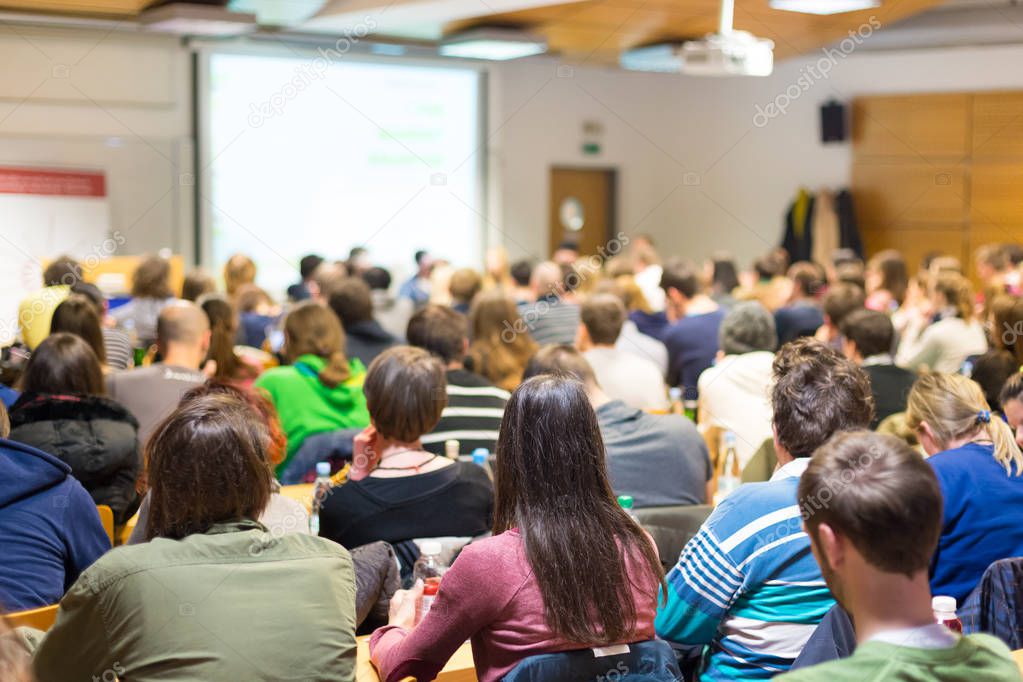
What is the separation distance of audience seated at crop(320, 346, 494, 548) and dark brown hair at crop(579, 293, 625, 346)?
6.19ft

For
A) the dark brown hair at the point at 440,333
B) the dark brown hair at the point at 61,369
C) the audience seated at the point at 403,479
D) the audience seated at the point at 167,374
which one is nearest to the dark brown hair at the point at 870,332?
the dark brown hair at the point at 440,333

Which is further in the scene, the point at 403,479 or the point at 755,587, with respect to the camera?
the point at 403,479

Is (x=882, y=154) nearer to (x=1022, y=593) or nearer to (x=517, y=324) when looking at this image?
(x=517, y=324)

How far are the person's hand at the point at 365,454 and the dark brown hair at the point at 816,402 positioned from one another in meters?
1.20

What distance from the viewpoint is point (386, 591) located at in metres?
2.66

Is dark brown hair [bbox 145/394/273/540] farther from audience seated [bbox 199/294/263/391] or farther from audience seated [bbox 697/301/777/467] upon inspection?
audience seated [bbox 697/301/777/467]

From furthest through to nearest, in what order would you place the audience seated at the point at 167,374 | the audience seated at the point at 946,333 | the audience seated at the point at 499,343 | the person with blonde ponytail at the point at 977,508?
1. the audience seated at the point at 946,333
2. the audience seated at the point at 499,343
3. the audience seated at the point at 167,374
4. the person with blonde ponytail at the point at 977,508

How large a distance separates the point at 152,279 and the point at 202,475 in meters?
5.08

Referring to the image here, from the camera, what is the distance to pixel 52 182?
9.22 m

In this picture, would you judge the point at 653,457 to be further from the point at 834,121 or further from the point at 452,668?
the point at 834,121

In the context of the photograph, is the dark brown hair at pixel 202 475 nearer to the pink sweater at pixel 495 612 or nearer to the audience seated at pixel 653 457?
the pink sweater at pixel 495 612

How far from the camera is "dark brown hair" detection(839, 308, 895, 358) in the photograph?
4711 mm

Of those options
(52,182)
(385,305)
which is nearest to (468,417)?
(385,305)

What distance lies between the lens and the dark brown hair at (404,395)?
3.09 metres
